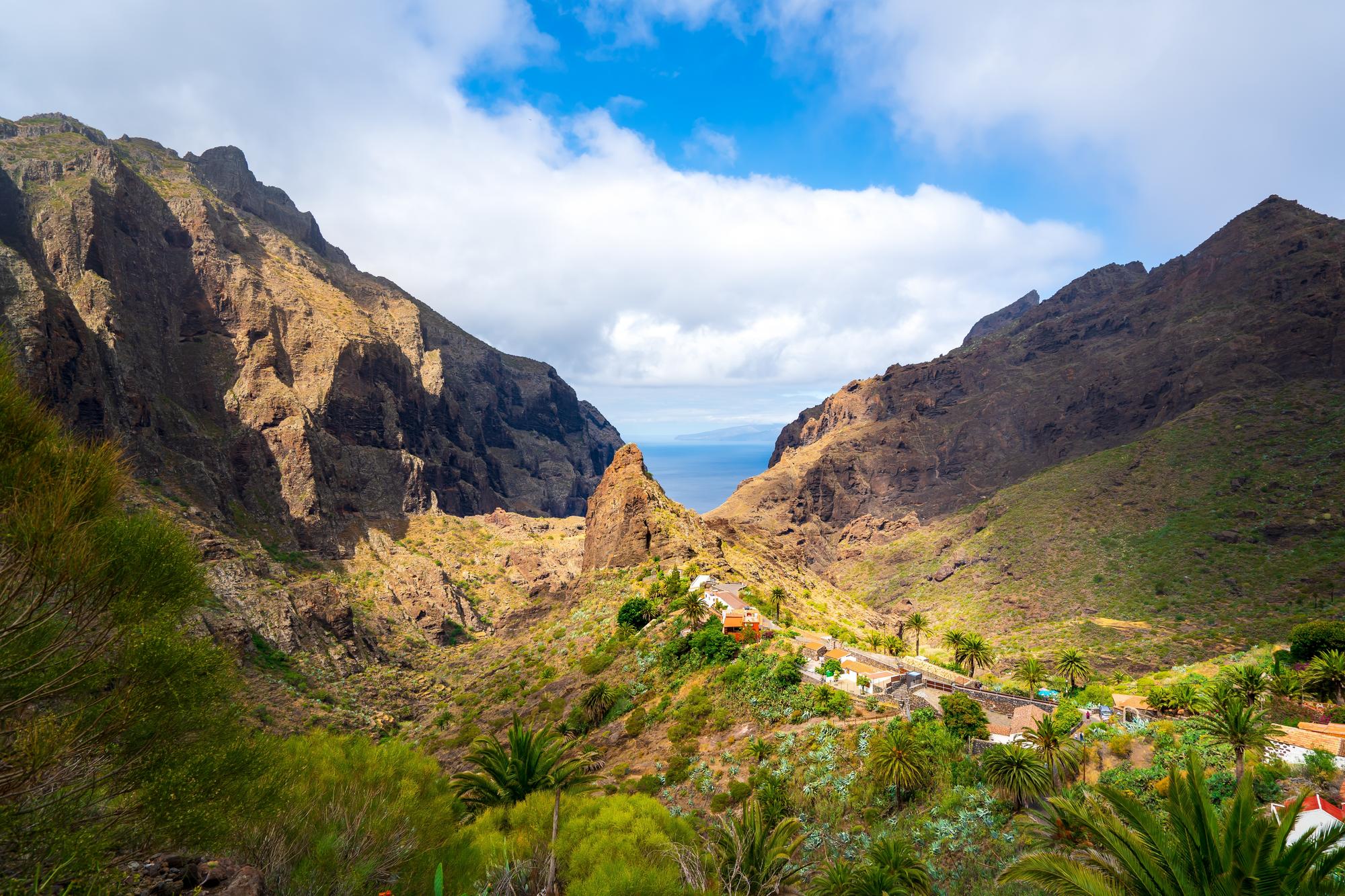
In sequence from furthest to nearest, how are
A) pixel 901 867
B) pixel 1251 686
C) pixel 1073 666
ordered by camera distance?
pixel 1073 666
pixel 1251 686
pixel 901 867

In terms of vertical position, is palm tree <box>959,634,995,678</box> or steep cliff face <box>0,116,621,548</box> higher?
steep cliff face <box>0,116,621,548</box>

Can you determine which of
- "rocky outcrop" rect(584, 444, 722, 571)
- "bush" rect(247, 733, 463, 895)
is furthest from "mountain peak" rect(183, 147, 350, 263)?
"bush" rect(247, 733, 463, 895)

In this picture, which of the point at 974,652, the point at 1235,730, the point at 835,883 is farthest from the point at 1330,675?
the point at 835,883

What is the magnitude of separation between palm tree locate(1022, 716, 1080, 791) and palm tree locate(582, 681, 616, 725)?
27.1 m

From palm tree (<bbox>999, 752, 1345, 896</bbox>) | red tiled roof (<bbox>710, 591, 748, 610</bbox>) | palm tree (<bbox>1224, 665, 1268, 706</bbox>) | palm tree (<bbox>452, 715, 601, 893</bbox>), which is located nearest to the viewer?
palm tree (<bbox>999, 752, 1345, 896</bbox>)

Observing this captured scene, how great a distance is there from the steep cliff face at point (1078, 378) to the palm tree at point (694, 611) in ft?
332

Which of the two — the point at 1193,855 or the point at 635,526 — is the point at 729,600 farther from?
the point at 1193,855

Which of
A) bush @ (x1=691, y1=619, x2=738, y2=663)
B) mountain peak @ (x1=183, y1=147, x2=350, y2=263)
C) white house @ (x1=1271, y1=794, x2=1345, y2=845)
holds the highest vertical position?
mountain peak @ (x1=183, y1=147, x2=350, y2=263)

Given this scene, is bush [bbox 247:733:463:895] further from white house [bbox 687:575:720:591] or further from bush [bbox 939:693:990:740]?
white house [bbox 687:575:720:591]

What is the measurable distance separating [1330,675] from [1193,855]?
1261 inches

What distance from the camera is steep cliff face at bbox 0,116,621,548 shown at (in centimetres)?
6512

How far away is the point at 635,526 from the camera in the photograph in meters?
67.2

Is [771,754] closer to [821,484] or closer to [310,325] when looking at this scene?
[310,325]

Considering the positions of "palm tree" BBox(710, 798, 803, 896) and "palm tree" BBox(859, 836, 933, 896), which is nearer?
"palm tree" BBox(859, 836, 933, 896)
